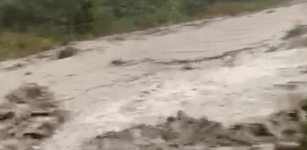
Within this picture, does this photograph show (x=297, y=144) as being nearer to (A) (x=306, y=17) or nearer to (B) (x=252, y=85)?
(B) (x=252, y=85)

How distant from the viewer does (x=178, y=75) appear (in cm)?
581

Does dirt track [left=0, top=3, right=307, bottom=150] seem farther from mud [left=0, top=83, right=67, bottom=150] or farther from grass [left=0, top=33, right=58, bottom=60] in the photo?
grass [left=0, top=33, right=58, bottom=60]

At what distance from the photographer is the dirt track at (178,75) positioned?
4.86 meters

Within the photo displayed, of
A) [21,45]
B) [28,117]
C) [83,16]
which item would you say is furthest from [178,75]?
[83,16]

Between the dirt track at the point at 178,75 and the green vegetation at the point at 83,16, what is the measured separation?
0.84 m

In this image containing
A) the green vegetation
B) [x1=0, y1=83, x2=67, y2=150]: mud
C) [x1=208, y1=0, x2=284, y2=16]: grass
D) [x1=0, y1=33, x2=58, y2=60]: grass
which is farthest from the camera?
the green vegetation

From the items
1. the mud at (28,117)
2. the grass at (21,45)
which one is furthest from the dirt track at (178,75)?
the grass at (21,45)

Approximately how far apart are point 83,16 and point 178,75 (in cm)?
376

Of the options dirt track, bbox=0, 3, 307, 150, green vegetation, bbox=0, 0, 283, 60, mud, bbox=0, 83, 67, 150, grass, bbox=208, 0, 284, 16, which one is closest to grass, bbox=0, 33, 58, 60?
green vegetation, bbox=0, 0, 283, 60

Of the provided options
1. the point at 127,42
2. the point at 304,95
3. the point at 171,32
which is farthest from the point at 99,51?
the point at 304,95

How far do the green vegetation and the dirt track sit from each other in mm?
843

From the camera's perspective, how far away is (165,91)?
539 centimetres

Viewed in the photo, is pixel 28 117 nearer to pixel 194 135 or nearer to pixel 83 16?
pixel 194 135

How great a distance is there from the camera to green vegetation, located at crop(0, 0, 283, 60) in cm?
835
